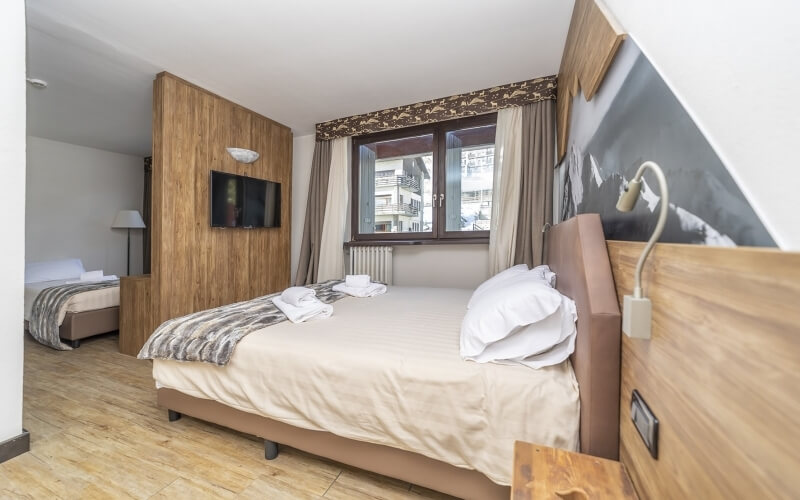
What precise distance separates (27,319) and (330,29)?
4.50 meters

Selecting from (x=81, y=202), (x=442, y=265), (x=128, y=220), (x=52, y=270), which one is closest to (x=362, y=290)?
(x=442, y=265)

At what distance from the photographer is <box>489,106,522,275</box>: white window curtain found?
3049mm

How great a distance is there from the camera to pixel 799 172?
1.51 feet

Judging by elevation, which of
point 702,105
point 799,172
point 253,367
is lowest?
point 253,367

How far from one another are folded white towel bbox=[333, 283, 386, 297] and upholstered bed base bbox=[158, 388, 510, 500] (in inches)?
49.7

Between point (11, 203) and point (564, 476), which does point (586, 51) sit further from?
point (11, 203)

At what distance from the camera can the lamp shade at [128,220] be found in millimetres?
5117

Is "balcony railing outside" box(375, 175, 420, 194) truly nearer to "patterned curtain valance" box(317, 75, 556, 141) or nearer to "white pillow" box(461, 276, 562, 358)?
"patterned curtain valance" box(317, 75, 556, 141)

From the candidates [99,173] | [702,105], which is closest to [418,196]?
[702,105]

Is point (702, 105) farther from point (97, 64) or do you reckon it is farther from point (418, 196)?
point (97, 64)

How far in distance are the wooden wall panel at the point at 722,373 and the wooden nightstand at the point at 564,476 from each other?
6 cm

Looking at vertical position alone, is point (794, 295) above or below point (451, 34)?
below

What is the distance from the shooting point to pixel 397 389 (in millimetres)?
1208

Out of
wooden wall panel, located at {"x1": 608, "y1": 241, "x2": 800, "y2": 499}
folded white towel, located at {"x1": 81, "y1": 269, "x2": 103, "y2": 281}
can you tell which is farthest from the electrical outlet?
folded white towel, located at {"x1": 81, "y1": 269, "x2": 103, "y2": 281}
